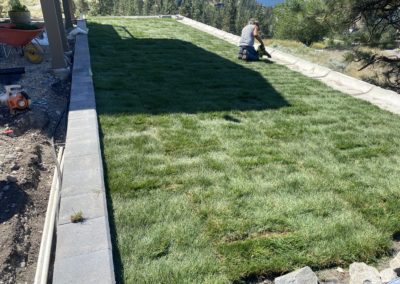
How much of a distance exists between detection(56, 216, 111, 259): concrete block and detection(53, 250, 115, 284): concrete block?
0.21 feet

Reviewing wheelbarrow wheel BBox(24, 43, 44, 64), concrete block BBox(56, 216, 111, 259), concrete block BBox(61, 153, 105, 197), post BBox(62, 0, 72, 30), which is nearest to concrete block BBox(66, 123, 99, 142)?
concrete block BBox(61, 153, 105, 197)

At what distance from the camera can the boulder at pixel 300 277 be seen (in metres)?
2.80

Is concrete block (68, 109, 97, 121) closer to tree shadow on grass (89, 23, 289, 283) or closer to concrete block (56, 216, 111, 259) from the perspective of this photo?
tree shadow on grass (89, 23, 289, 283)

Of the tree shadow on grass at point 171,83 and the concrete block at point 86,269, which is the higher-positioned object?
the concrete block at point 86,269

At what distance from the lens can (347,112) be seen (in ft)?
23.2

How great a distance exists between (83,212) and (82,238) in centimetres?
38

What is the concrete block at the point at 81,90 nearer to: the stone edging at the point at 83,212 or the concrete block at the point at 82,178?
the stone edging at the point at 83,212

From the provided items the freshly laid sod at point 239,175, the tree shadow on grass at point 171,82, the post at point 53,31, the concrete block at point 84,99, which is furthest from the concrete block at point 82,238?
the post at point 53,31

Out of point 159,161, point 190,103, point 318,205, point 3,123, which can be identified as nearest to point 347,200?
point 318,205

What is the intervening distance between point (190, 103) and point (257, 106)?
1.36 m

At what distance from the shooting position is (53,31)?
792cm

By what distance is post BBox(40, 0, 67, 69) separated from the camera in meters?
7.67

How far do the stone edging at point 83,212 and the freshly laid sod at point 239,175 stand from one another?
16 centimetres

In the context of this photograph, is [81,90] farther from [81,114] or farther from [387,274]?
[387,274]
